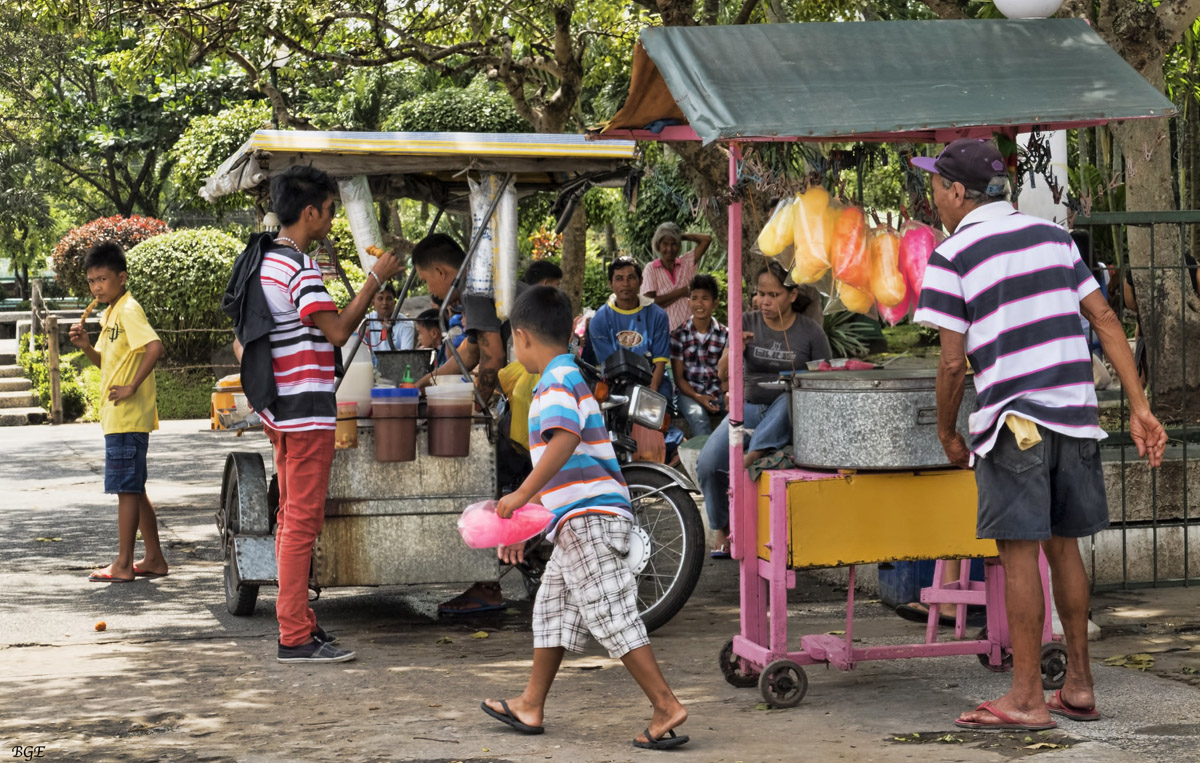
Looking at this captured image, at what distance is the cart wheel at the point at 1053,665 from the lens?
517 centimetres

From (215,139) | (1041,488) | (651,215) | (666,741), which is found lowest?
(666,741)

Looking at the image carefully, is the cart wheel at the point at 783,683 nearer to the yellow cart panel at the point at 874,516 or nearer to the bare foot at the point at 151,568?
the yellow cart panel at the point at 874,516

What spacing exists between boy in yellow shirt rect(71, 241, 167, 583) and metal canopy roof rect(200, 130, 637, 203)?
3.15 ft

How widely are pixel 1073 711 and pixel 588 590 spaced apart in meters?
1.73

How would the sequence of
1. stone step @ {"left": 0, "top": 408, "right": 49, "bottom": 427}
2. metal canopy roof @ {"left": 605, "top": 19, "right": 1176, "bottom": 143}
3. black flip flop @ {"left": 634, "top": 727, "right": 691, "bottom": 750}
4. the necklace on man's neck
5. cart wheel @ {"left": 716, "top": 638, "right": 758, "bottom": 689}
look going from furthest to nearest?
stone step @ {"left": 0, "top": 408, "right": 49, "bottom": 427}, the necklace on man's neck, cart wheel @ {"left": 716, "top": 638, "right": 758, "bottom": 689}, metal canopy roof @ {"left": 605, "top": 19, "right": 1176, "bottom": 143}, black flip flop @ {"left": 634, "top": 727, "right": 691, "bottom": 750}

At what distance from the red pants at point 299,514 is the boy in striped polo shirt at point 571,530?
52.9 inches

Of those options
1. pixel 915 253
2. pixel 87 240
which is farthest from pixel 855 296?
pixel 87 240

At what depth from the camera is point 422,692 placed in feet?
17.5

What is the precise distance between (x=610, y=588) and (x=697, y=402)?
15.9 ft

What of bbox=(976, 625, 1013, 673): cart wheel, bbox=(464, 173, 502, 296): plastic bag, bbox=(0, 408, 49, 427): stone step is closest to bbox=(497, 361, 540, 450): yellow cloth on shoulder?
bbox=(464, 173, 502, 296): plastic bag

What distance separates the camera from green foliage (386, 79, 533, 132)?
20344 mm

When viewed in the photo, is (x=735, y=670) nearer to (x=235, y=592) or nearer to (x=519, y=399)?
(x=519, y=399)

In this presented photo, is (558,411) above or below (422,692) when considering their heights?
above

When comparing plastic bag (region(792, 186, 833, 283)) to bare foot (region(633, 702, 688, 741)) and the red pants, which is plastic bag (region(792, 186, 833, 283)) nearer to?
bare foot (region(633, 702, 688, 741))
